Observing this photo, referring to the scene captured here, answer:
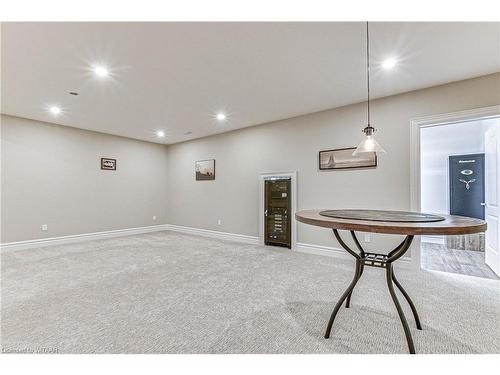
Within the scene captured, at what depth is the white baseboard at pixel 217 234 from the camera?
5.25 meters

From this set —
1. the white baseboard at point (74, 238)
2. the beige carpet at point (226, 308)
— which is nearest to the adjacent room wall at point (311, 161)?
the white baseboard at point (74, 238)

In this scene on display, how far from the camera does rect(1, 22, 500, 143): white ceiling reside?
7.16 ft

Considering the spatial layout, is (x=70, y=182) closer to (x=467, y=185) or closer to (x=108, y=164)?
(x=108, y=164)

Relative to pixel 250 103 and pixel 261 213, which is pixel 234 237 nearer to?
pixel 261 213

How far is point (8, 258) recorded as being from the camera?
4004 mm

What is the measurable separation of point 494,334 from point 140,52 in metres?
3.94

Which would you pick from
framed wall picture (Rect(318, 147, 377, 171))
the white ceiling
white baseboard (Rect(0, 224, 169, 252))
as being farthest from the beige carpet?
the white ceiling

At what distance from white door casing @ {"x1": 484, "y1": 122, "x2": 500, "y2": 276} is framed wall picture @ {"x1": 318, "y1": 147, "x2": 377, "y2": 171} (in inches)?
57.5

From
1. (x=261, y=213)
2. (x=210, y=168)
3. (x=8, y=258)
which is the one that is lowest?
(x=8, y=258)

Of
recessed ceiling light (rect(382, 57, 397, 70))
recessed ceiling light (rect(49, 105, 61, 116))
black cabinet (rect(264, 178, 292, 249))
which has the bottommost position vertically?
black cabinet (rect(264, 178, 292, 249))

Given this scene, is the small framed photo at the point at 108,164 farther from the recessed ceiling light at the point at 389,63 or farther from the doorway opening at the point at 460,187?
the doorway opening at the point at 460,187

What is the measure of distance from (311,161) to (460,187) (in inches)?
134

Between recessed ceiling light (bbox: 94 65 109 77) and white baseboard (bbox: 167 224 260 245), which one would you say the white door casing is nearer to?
white baseboard (bbox: 167 224 260 245)

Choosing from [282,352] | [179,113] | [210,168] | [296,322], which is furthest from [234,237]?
[282,352]
